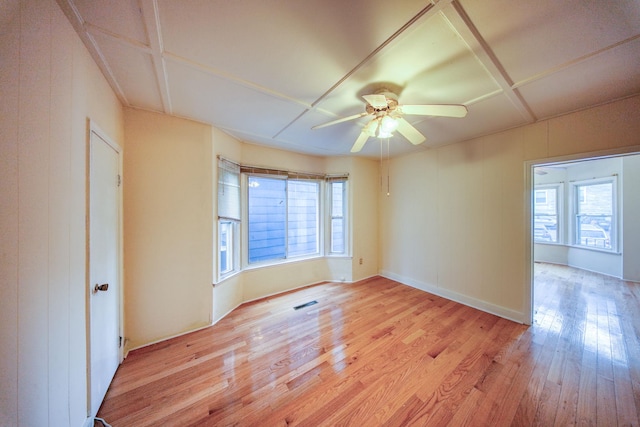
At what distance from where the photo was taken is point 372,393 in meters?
1.54

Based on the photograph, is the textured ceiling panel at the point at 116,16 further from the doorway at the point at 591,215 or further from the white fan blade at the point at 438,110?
the doorway at the point at 591,215

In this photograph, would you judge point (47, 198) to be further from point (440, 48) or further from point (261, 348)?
point (440, 48)

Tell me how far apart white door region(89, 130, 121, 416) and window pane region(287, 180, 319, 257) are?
2.14 m

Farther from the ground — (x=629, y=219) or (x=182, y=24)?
(x=182, y=24)

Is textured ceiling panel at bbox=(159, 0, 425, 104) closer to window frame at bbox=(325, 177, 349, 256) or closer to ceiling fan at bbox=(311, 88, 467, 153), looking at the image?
ceiling fan at bbox=(311, 88, 467, 153)

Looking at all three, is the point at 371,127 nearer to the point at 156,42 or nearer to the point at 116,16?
the point at 156,42

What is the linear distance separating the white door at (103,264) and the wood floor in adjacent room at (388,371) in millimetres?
219

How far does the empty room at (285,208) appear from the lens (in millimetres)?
988

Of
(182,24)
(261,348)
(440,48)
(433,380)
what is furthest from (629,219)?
(182,24)

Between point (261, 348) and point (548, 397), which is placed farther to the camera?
point (261, 348)

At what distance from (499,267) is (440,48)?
271 centimetres

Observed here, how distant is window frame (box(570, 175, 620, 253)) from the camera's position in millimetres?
4156

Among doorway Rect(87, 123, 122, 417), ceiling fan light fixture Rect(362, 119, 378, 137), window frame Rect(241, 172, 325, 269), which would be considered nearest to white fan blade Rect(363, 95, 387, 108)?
ceiling fan light fixture Rect(362, 119, 378, 137)

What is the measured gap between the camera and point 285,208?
136 inches
